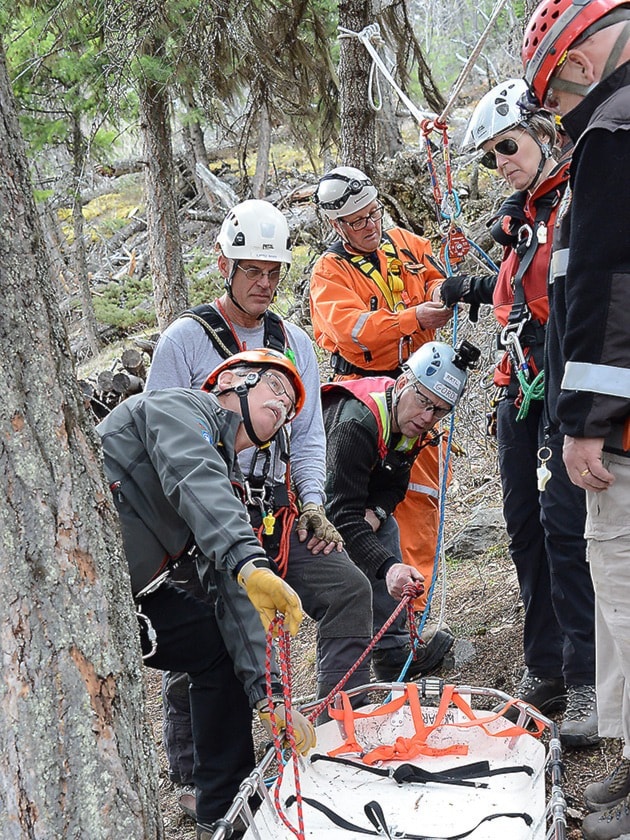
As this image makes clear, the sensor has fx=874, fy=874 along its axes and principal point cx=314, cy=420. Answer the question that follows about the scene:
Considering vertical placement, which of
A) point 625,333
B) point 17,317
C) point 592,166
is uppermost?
point 592,166

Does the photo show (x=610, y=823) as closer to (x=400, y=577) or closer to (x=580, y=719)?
(x=580, y=719)

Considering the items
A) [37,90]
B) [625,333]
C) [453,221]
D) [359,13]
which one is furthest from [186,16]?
[625,333]

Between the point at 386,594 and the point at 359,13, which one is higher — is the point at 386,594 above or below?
below

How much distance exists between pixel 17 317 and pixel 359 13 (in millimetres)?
5297

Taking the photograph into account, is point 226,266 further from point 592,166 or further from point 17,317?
point 17,317

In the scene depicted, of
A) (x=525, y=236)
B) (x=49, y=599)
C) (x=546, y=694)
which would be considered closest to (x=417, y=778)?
(x=546, y=694)

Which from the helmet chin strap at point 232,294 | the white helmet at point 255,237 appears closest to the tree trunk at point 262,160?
the white helmet at point 255,237

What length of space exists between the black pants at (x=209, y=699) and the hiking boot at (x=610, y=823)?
1237mm

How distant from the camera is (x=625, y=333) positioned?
8.08 feet

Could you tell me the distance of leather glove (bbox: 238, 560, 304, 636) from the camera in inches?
106

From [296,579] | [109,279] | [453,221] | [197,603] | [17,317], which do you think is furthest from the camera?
[109,279]

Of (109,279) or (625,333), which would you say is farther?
(109,279)

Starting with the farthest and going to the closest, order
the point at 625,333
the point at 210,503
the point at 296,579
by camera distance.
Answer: the point at 296,579, the point at 210,503, the point at 625,333

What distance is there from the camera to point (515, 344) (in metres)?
3.79
